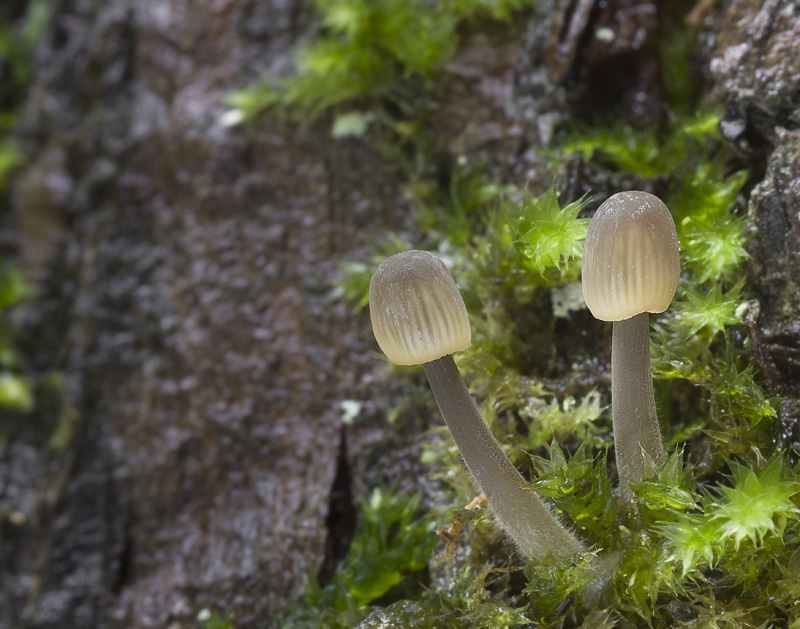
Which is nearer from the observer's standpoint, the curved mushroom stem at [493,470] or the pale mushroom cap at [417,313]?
the pale mushroom cap at [417,313]

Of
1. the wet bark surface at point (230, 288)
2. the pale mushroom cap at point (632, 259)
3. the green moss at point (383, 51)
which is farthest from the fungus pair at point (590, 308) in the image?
the green moss at point (383, 51)

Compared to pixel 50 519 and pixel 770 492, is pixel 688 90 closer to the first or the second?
pixel 770 492

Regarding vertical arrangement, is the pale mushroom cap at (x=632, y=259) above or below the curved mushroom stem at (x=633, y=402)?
above

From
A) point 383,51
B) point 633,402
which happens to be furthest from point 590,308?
point 383,51

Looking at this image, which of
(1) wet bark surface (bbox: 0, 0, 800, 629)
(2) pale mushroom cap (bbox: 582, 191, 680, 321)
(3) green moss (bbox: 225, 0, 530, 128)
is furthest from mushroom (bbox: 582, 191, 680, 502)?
(3) green moss (bbox: 225, 0, 530, 128)

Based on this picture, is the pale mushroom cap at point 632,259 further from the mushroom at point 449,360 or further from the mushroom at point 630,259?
the mushroom at point 449,360

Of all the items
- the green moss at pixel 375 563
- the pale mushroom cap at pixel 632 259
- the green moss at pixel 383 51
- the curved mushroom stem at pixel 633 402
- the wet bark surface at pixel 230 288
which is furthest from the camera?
the green moss at pixel 383 51

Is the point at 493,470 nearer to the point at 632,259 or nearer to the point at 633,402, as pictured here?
the point at 633,402

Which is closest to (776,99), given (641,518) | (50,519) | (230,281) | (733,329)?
(733,329)
